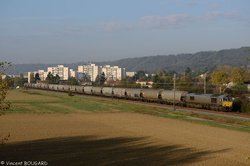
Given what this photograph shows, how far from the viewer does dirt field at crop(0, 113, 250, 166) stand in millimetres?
20594

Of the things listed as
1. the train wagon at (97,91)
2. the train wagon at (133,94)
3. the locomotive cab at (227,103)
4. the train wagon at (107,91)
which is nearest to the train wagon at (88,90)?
the train wagon at (97,91)

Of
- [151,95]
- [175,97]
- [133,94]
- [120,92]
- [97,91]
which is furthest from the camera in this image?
[97,91]

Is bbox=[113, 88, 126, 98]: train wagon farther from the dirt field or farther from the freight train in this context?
the dirt field

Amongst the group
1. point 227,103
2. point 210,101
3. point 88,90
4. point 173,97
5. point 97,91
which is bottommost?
point 227,103

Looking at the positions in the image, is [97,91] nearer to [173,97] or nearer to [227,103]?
[173,97]

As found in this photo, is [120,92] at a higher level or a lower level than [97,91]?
higher

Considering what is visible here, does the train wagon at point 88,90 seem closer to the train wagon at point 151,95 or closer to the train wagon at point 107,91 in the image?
the train wagon at point 107,91

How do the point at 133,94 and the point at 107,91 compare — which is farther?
the point at 107,91

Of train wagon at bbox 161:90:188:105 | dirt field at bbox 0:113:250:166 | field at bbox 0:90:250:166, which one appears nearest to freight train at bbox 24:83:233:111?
train wagon at bbox 161:90:188:105

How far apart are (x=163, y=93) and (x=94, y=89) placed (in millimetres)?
40688

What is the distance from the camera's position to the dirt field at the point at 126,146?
20594 mm

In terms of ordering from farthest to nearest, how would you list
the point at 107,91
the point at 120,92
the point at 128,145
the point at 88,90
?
the point at 88,90 < the point at 107,91 < the point at 120,92 < the point at 128,145

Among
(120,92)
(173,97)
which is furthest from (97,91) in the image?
(173,97)

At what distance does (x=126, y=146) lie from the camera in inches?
1013
